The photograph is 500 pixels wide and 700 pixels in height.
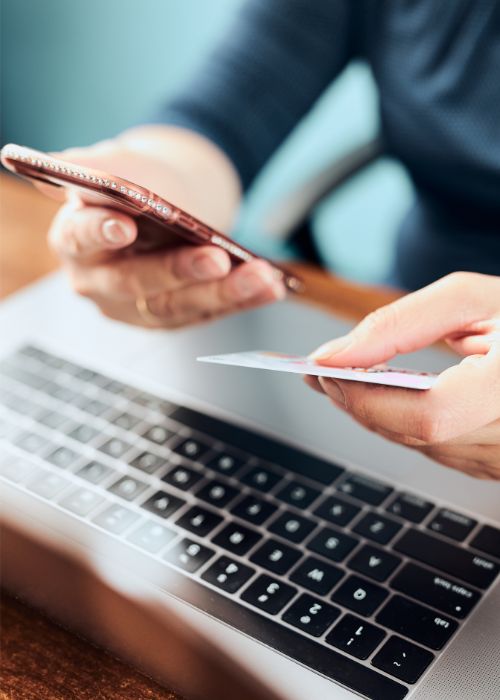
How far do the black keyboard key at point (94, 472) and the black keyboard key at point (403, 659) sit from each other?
0.66 ft

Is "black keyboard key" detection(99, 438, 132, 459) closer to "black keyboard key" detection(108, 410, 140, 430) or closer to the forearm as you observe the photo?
"black keyboard key" detection(108, 410, 140, 430)

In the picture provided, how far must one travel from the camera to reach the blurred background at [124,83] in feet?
4.86

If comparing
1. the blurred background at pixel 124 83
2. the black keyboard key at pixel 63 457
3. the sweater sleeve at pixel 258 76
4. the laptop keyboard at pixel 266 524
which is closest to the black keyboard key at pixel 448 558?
the laptop keyboard at pixel 266 524

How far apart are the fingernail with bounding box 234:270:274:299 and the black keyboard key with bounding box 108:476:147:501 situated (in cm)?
14

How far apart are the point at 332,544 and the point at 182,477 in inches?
4.1

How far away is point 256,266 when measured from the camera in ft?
1.80

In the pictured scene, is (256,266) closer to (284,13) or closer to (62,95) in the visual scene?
(284,13)

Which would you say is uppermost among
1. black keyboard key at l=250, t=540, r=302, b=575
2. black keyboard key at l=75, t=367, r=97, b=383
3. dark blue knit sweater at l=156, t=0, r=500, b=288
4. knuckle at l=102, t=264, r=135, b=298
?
dark blue knit sweater at l=156, t=0, r=500, b=288

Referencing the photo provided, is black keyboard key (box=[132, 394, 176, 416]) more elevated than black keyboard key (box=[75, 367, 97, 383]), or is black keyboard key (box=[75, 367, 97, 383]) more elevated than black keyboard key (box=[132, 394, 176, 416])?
black keyboard key (box=[75, 367, 97, 383])

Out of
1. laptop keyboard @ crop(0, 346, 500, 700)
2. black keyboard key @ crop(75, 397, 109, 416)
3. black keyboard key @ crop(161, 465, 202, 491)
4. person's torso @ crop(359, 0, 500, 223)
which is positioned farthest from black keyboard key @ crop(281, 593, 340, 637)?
person's torso @ crop(359, 0, 500, 223)

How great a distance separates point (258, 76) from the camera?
2.79 feet

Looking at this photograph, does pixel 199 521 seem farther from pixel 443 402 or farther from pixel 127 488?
pixel 443 402

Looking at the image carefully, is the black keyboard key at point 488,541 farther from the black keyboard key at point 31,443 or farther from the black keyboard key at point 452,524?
the black keyboard key at point 31,443

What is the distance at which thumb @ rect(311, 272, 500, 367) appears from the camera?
44cm
